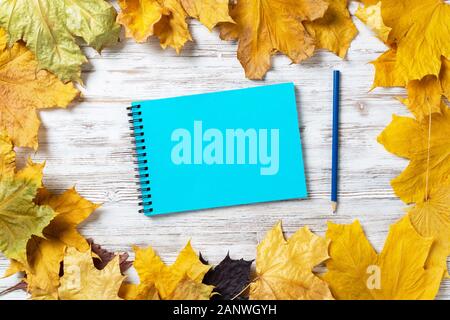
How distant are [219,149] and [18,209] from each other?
0.33 meters

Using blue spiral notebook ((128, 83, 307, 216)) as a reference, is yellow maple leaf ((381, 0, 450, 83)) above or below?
above

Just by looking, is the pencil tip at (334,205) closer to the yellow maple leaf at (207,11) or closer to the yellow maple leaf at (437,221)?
the yellow maple leaf at (437,221)

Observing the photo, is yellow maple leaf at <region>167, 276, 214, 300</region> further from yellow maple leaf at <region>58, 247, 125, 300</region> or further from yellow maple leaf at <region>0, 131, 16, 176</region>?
yellow maple leaf at <region>0, 131, 16, 176</region>

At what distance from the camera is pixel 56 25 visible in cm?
91

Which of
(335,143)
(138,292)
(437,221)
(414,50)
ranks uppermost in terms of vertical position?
(414,50)

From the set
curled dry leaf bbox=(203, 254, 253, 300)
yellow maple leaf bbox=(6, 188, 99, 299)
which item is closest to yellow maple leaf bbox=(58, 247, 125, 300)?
yellow maple leaf bbox=(6, 188, 99, 299)

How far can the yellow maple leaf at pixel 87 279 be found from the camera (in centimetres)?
91

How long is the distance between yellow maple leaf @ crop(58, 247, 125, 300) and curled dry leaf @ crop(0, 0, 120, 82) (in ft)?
0.97

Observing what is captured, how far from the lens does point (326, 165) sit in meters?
0.96

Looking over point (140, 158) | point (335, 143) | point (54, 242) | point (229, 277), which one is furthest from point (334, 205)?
point (54, 242)

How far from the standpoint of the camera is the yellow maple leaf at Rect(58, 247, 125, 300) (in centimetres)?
91

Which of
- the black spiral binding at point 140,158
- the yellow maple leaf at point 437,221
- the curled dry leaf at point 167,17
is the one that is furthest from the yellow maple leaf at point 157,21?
the yellow maple leaf at point 437,221

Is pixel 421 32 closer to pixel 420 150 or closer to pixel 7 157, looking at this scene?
pixel 420 150

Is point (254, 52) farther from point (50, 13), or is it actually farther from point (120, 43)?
point (50, 13)
